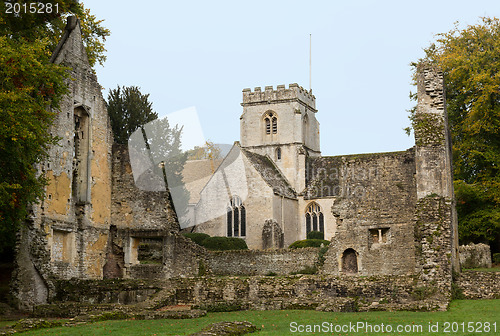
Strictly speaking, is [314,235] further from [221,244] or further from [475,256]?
[475,256]

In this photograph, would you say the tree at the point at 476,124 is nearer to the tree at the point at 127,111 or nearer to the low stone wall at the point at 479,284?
the low stone wall at the point at 479,284

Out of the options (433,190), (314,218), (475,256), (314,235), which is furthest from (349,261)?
(314,218)

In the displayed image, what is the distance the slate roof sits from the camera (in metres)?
50.0

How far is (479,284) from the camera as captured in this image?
20578 mm

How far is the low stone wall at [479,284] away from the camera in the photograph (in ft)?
66.5

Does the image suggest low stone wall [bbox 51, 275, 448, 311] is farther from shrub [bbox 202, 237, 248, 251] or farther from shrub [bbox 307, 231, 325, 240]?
shrub [bbox 307, 231, 325, 240]

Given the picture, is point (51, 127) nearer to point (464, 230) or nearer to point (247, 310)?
point (247, 310)

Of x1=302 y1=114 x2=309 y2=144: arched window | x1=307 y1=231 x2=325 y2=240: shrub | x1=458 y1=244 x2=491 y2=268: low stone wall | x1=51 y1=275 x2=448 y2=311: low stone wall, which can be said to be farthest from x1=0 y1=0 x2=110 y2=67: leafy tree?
x1=302 y1=114 x2=309 y2=144: arched window

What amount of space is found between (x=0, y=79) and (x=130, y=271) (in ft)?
36.4

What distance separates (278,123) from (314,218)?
483 inches

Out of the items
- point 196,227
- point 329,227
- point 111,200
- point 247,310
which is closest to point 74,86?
point 111,200

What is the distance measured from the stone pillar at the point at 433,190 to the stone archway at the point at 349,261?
17.8 feet

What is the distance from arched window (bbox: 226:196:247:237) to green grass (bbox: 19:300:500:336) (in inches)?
1203

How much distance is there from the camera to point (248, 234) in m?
48.7
